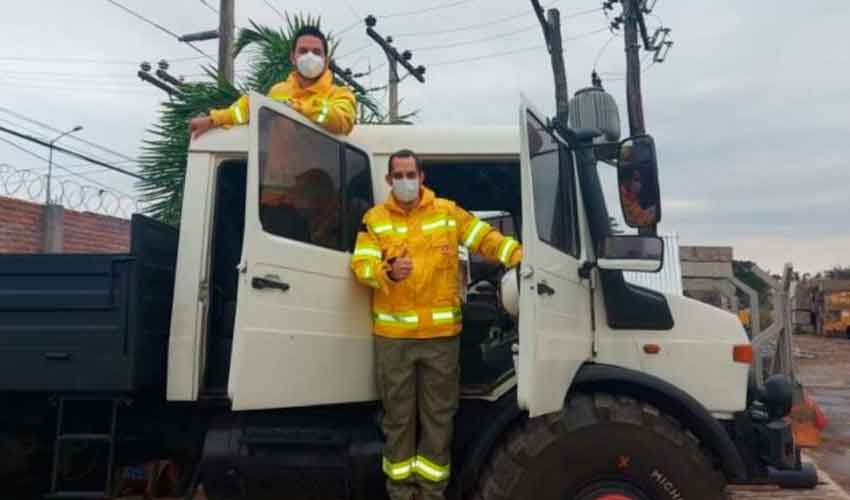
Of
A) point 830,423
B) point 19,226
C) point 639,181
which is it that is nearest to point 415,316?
point 639,181

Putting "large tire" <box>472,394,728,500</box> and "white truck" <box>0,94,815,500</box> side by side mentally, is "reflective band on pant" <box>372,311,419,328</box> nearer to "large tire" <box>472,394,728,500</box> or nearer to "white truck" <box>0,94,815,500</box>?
"white truck" <box>0,94,815,500</box>

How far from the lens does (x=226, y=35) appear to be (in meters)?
10.2

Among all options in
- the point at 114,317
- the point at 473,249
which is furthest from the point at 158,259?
the point at 473,249

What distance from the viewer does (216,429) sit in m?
3.36

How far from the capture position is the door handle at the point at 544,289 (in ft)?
9.65

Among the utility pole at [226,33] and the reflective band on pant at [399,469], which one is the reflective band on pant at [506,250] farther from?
the utility pole at [226,33]

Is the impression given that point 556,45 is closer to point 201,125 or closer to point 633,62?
point 633,62

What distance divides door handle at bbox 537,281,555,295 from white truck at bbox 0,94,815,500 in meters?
0.01

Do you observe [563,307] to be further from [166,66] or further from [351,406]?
[166,66]

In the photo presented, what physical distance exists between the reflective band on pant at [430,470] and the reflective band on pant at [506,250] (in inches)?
37.8

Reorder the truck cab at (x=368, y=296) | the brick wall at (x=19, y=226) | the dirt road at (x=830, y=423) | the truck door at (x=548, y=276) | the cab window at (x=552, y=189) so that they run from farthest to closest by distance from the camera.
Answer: the brick wall at (x=19, y=226), the dirt road at (x=830, y=423), the cab window at (x=552, y=189), the truck cab at (x=368, y=296), the truck door at (x=548, y=276)

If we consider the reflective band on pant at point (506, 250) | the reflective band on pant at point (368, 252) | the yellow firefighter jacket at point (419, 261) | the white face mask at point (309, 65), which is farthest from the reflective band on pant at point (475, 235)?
the white face mask at point (309, 65)

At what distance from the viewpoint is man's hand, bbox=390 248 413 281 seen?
3113mm

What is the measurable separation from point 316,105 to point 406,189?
0.60 meters
